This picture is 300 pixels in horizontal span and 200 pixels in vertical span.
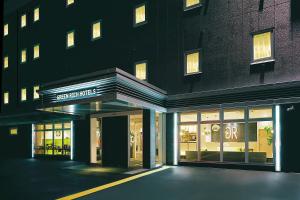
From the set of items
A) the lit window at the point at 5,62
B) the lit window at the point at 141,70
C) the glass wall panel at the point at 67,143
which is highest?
the lit window at the point at 5,62

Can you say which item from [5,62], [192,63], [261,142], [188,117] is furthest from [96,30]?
[5,62]

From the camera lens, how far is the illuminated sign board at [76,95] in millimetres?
13898

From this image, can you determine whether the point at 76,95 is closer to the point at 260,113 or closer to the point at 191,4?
the point at 191,4

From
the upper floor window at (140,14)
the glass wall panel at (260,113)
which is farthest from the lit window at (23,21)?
the glass wall panel at (260,113)

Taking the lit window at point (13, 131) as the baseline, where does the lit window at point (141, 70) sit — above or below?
above

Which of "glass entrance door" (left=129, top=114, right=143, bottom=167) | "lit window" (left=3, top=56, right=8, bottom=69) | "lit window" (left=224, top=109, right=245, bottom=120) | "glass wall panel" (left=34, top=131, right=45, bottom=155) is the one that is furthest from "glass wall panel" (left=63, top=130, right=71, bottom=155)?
"lit window" (left=3, top=56, right=8, bottom=69)

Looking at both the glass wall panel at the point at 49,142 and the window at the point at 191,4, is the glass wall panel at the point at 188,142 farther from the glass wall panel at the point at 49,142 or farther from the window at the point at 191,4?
the glass wall panel at the point at 49,142

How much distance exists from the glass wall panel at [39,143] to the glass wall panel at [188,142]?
13629mm

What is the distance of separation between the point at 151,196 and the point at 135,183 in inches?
98.9

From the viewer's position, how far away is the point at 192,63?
1742cm

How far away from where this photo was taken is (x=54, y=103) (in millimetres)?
15812

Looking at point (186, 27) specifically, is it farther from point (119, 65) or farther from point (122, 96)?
point (122, 96)

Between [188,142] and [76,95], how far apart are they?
7.13 meters

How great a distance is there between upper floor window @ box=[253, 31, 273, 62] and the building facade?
5 centimetres
